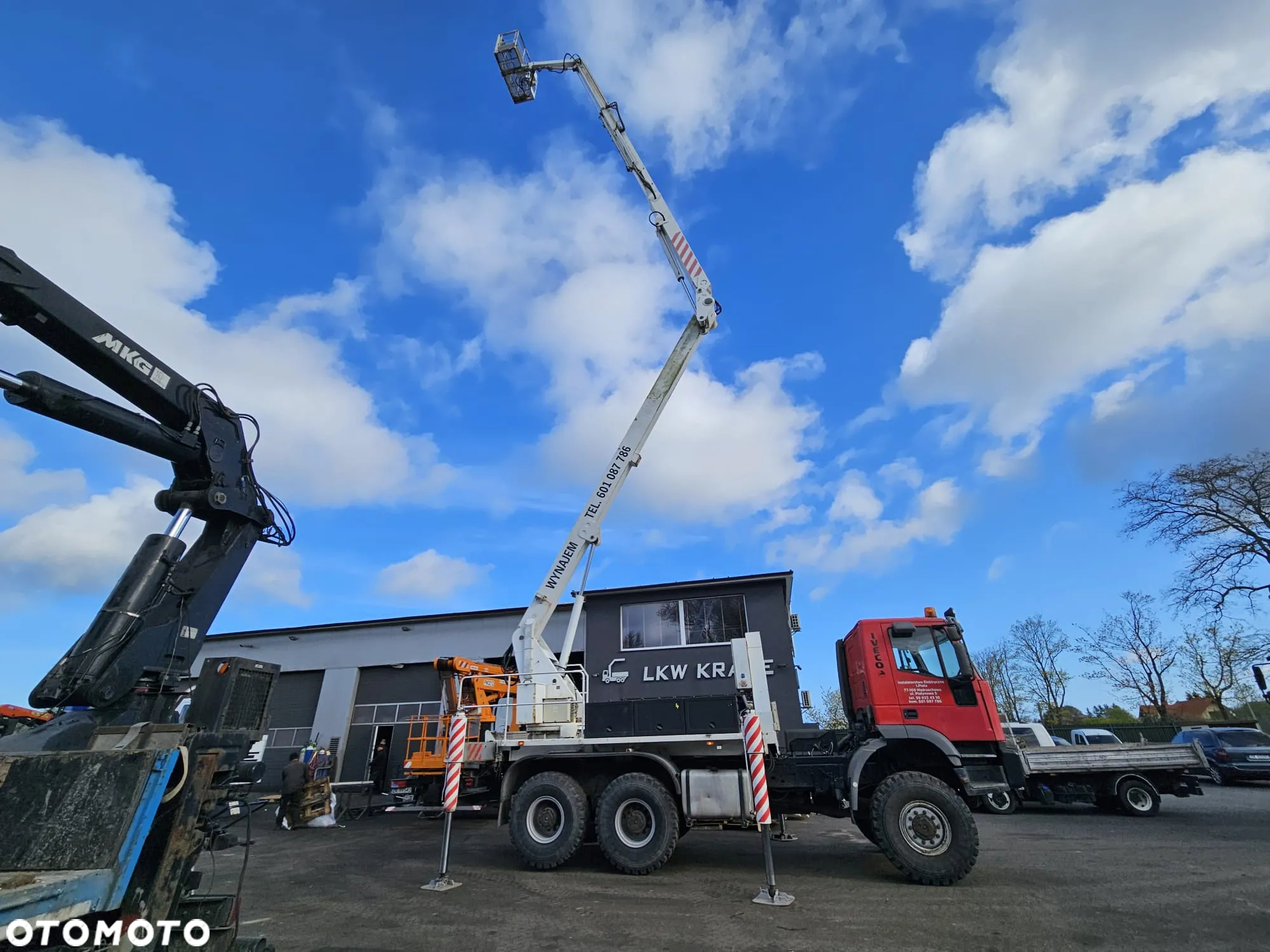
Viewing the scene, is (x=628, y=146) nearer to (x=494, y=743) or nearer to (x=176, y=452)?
(x=176, y=452)

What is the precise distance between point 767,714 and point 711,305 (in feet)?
24.1

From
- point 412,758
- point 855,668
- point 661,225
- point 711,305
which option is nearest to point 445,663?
point 412,758

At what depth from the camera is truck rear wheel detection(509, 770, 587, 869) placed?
8.12m

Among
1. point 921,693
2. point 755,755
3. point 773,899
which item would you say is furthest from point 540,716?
point 921,693

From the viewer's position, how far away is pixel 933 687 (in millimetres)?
8188

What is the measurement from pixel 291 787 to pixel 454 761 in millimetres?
7973

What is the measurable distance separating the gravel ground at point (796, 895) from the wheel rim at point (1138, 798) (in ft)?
5.98

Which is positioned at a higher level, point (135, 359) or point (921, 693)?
point (135, 359)

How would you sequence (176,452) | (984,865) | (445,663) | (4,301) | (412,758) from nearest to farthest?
(4,301) → (176,452) → (984,865) → (445,663) → (412,758)

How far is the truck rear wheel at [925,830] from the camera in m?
6.95

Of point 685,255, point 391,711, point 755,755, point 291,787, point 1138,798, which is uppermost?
point 685,255

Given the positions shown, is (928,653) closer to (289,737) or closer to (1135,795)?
(1135,795)

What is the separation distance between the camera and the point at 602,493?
11.2m
